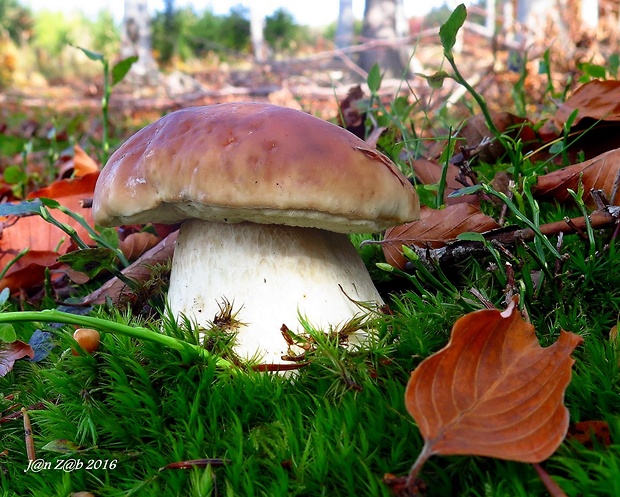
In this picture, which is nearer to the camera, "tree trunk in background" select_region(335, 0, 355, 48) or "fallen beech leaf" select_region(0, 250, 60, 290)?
"fallen beech leaf" select_region(0, 250, 60, 290)

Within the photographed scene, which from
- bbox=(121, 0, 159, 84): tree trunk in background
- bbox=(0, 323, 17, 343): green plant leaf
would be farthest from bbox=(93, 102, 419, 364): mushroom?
bbox=(121, 0, 159, 84): tree trunk in background

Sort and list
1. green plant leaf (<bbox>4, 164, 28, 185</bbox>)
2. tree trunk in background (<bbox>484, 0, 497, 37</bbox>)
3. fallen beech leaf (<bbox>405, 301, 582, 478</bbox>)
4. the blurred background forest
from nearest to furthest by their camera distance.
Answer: fallen beech leaf (<bbox>405, 301, 582, 478</bbox>) < green plant leaf (<bbox>4, 164, 28, 185</bbox>) < the blurred background forest < tree trunk in background (<bbox>484, 0, 497, 37</bbox>)

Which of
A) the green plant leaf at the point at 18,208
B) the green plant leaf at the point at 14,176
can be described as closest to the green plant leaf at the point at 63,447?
the green plant leaf at the point at 18,208

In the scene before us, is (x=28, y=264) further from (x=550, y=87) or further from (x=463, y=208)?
(x=550, y=87)

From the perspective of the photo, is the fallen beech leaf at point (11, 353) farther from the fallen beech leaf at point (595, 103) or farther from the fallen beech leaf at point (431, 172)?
the fallen beech leaf at point (595, 103)

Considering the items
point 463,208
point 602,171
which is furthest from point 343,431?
point 602,171

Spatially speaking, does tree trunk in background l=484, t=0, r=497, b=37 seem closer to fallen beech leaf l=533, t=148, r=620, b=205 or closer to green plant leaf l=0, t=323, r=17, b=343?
fallen beech leaf l=533, t=148, r=620, b=205
